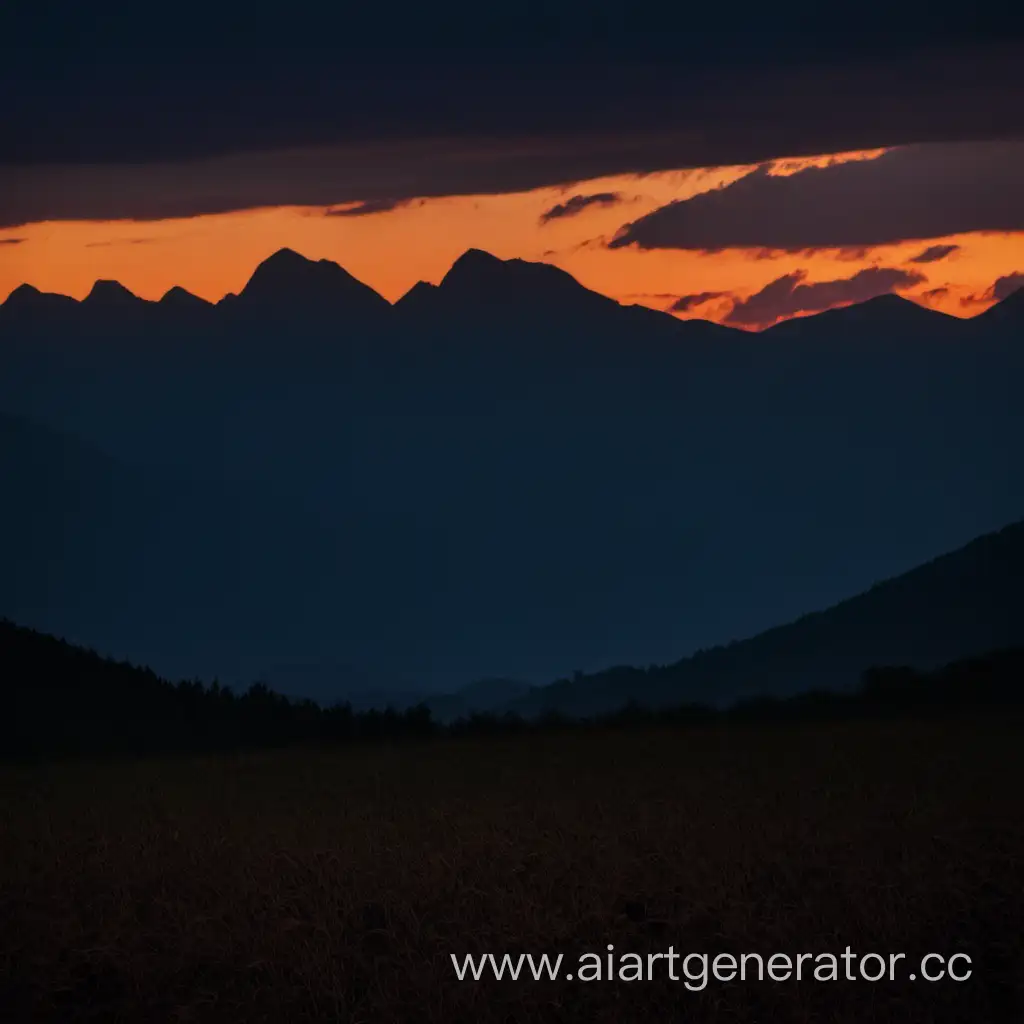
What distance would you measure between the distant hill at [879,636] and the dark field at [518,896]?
12117cm

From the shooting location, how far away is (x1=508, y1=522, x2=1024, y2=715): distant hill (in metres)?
152

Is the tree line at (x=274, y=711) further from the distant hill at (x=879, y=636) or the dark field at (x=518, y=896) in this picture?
the distant hill at (x=879, y=636)

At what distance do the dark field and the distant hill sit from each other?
4771 inches

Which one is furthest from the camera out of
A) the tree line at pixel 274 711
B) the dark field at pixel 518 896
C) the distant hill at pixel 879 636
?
the distant hill at pixel 879 636

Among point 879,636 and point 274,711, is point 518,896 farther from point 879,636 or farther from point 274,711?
point 879,636

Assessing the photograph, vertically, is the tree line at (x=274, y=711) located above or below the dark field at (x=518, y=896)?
above

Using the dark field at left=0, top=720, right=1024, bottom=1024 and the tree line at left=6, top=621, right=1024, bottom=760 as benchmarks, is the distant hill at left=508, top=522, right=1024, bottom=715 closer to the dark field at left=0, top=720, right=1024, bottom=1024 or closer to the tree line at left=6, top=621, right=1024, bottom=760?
the tree line at left=6, top=621, right=1024, bottom=760

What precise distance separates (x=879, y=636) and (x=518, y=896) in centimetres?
15821

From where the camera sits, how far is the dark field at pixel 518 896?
1585 centimetres

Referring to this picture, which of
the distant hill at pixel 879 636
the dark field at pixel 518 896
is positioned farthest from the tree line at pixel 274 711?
the distant hill at pixel 879 636

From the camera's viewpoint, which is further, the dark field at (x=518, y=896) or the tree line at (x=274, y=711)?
the tree line at (x=274, y=711)

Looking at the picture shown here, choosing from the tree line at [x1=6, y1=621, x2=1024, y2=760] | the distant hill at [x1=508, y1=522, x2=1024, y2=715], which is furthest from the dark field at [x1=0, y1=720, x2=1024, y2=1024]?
the distant hill at [x1=508, y1=522, x2=1024, y2=715]

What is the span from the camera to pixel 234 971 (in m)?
16.8

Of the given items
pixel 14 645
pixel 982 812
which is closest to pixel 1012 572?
pixel 14 645
